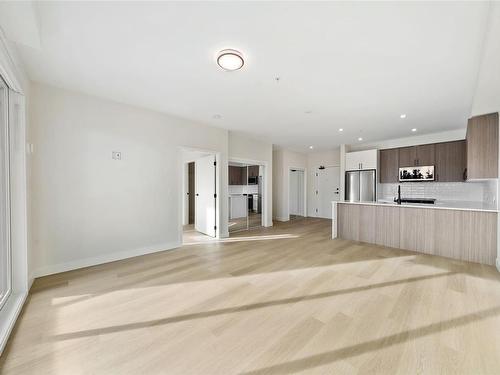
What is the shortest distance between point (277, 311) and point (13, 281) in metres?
2.79

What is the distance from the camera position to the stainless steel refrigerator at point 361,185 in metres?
6.00

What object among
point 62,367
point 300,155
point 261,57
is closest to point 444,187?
point 300,155

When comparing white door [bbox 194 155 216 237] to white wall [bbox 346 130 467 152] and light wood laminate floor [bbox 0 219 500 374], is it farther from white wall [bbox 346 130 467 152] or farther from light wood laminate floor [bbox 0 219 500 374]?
white wall [bbox 346 130 467 152]

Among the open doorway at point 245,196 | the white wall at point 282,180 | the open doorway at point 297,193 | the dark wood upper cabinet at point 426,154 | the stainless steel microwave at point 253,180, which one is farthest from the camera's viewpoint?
the open doorway at point 297,193

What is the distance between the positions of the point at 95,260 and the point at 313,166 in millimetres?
7118

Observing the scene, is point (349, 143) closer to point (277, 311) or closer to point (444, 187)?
point (444, 187)

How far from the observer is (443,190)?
5.25 m

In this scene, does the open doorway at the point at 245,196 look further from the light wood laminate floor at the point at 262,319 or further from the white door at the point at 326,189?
the light wood laminate floor at the point at 262,319

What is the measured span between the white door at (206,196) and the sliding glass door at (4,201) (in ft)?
10.2

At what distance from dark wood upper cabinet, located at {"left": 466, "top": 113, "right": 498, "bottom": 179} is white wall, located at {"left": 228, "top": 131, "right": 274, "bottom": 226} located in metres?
4.17

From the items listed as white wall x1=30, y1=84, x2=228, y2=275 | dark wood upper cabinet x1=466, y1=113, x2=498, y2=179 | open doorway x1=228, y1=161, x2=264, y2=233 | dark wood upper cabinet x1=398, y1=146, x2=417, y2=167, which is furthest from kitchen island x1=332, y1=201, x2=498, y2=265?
white wall x1=30, y1=84, x2=228, y2=275

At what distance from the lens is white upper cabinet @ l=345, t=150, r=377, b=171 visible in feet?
19.5

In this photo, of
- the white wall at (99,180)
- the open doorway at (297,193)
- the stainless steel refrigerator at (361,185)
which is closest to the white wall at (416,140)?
the stainless steel refrigerator at (361,185)

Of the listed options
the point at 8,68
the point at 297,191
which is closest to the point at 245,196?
the point at 297,191
